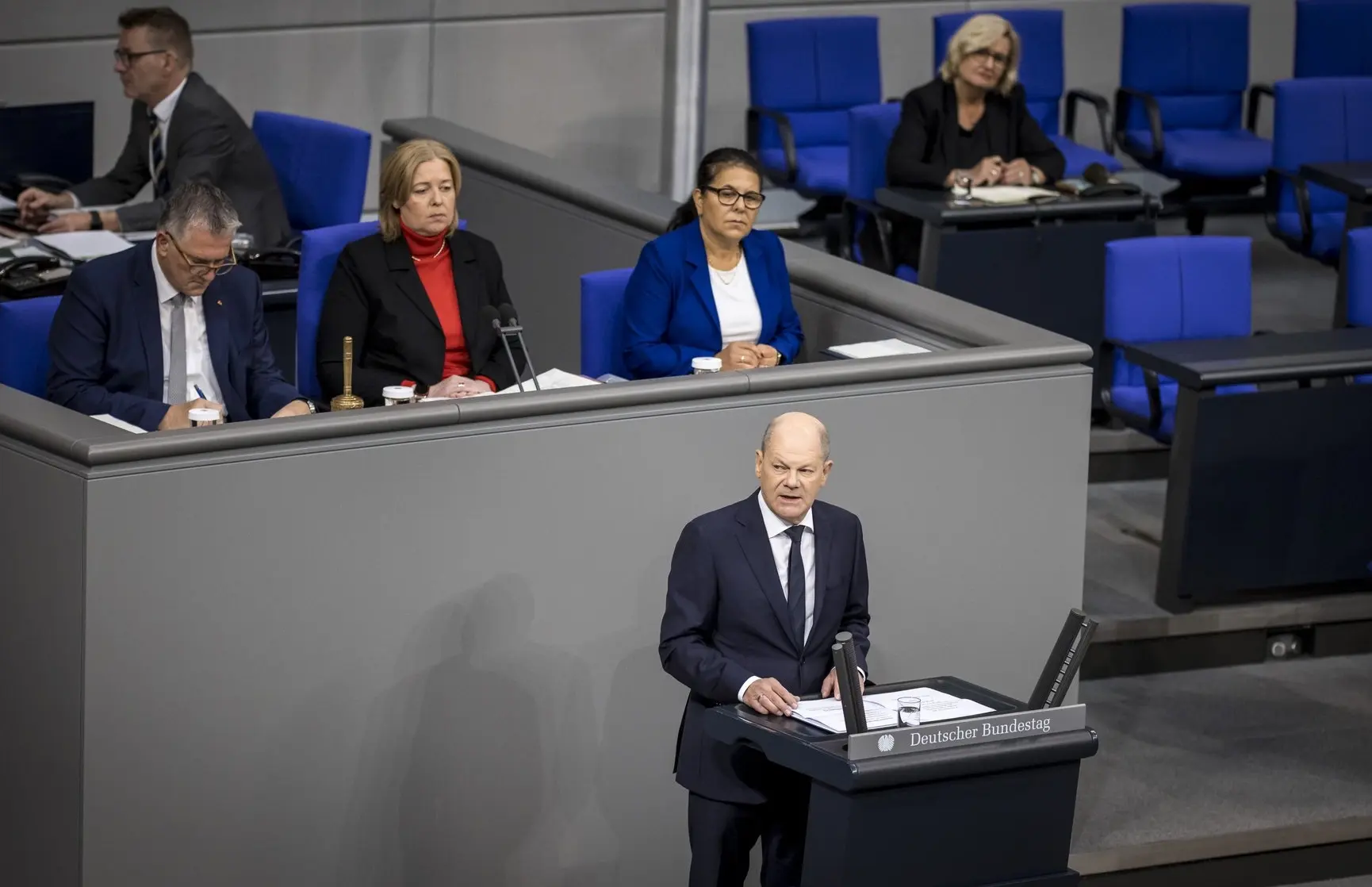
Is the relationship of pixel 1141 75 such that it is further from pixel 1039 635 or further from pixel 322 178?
pixel 1039 635

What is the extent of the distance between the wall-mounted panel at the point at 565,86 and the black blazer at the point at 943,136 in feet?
7.30

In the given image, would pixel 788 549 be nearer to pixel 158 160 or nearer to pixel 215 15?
pixel 158 160

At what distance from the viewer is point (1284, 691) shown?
5.58 meters

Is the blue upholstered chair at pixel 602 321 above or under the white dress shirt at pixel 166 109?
under

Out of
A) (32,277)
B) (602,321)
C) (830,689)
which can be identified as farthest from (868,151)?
(830,689)

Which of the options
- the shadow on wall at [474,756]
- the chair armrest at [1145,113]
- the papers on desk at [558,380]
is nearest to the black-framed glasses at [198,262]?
the papers on desk at [558,380]

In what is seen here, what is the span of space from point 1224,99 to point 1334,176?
5.60 feet

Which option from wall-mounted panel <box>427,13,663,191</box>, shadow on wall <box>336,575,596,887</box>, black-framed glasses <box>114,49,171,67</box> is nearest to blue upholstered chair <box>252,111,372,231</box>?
black-framed glasses <box>114,49,171,67</box>

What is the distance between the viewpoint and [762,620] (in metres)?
3.43

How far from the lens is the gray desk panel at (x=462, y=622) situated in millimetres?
3711

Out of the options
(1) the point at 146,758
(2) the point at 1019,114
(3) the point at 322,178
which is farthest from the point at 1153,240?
(1) the point at 146,758

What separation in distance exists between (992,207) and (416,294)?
94.0 inches

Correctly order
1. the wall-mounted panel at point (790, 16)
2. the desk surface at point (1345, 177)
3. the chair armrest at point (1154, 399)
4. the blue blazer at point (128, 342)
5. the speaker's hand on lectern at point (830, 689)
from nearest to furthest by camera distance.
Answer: the speaker's hand on lectern at point (830, 689) < the blue blazer at point (128, 342) < the chair armrest at point (1154, 399) < the desk surface at point (1345, 177) < the wall-mounted panel at point (790, 16)

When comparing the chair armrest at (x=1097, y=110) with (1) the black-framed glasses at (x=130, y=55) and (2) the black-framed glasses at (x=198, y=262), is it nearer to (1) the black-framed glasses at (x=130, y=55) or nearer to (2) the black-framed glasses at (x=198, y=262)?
(1) the black-framed glasses at (x=130, y=55)
